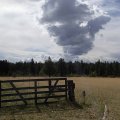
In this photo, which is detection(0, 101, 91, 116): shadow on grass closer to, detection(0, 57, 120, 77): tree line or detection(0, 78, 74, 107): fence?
detection(0, 78, 74, 107): fence

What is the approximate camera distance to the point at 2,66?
13562cm

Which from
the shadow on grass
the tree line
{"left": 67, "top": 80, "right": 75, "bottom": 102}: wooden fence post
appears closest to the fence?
{"left": 67, "top": 80, "right": 75, "bottom": 102}: wooden fence post

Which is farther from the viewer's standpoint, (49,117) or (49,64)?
(49,64)

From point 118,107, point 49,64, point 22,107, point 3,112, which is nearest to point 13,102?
point 22,107

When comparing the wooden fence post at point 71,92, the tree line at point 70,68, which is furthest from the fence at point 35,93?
the tree line at point 70,68

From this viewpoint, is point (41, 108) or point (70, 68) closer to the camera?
point (41, 108)

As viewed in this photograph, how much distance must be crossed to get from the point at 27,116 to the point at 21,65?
15052 cm

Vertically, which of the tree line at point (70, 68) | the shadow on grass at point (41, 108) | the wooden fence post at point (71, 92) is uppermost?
the tree line at point (70, 68)

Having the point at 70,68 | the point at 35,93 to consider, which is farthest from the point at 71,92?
the point at 70,68

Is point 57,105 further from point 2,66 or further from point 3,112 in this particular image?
point 2,66

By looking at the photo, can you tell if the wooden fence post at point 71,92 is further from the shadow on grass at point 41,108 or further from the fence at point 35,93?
the shadow on grass at point 41,108

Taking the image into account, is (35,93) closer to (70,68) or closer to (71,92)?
(71,92)

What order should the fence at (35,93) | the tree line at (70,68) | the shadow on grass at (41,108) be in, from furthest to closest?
the tree line at (70,68), the fence at (35,93), the shadow on grass at (41,108)

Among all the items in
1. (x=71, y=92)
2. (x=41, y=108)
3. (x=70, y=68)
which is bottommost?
(x=41, y=108)
